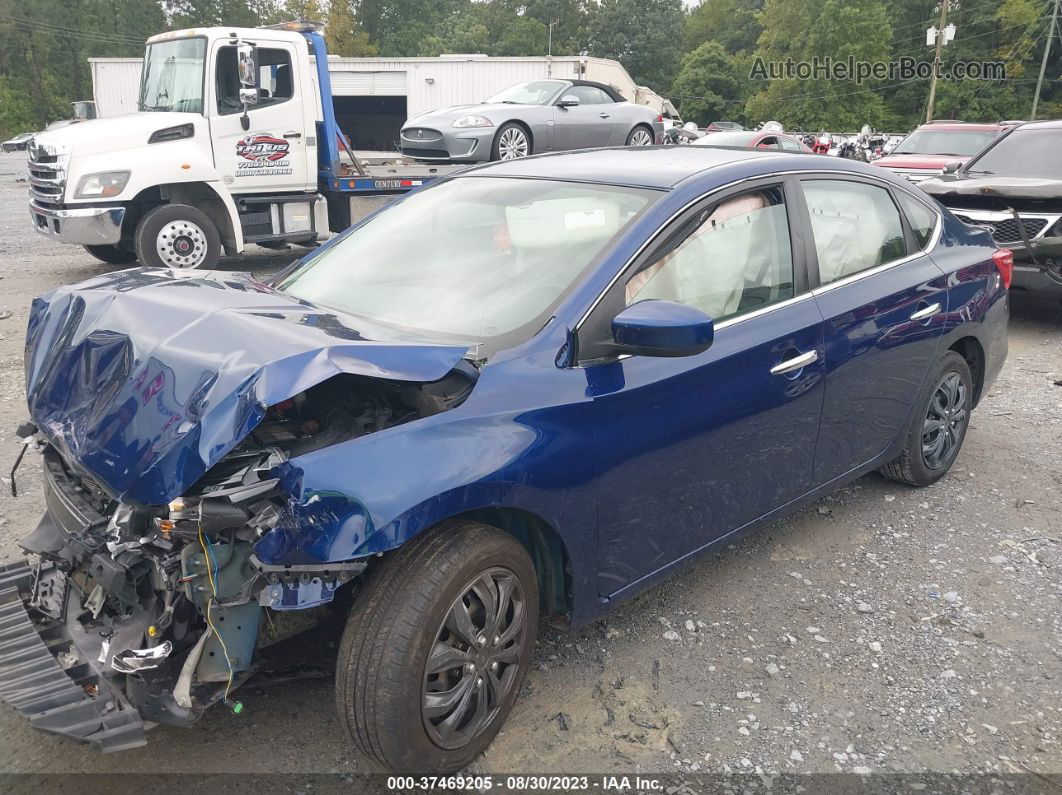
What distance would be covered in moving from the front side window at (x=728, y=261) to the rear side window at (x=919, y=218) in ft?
3.67

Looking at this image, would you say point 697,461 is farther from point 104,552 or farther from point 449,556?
point 104,552

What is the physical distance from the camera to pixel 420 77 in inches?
1287

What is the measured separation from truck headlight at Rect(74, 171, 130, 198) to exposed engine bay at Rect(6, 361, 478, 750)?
740 centimetres

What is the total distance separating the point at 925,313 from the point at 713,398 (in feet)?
5.37

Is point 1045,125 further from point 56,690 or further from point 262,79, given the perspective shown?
point 56,690

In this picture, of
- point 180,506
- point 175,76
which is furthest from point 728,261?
point 175,76

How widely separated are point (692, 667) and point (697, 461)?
750 millimetres

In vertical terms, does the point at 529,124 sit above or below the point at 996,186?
above

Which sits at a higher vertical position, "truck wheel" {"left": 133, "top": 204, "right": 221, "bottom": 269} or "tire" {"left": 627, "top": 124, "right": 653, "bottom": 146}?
"tire" {"left": 627, "top": 124, "right": 653, "bottom": 146}

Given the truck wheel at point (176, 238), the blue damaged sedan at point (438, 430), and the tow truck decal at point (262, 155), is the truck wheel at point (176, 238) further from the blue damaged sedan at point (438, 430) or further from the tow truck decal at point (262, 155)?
the blue damaged sedan at point (438, 430)

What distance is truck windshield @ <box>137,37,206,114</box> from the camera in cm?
948

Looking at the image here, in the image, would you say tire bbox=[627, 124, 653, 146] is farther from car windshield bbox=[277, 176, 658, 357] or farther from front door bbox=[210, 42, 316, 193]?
car windshield bbox=[277, 176, 658, 357]

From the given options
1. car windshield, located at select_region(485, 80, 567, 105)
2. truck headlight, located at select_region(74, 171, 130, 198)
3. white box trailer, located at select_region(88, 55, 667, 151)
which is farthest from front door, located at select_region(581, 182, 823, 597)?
white box trailer, located at select_region(88, 55, 667, 151)

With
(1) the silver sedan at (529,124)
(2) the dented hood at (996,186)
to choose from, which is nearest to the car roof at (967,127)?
(1) the silver sedan at (529,124)
